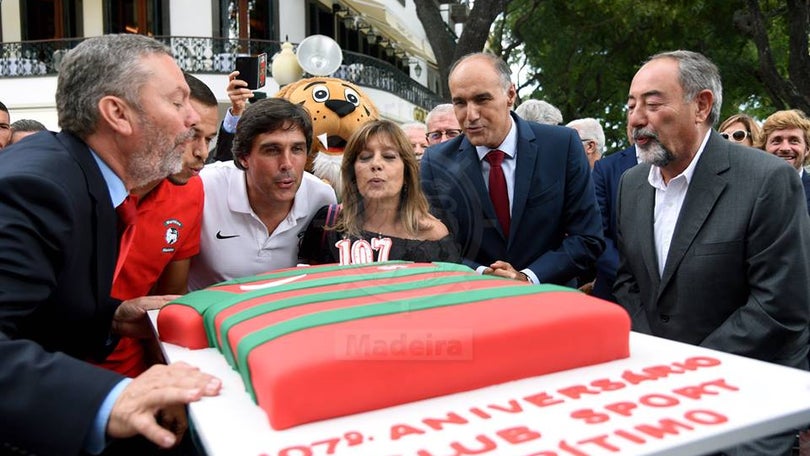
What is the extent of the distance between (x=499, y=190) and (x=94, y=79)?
1946mm

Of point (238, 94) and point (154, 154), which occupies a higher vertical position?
point (238, 94)

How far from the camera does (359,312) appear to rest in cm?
151

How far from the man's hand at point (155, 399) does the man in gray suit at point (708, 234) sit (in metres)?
1.77

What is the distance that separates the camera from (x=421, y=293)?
171 cm

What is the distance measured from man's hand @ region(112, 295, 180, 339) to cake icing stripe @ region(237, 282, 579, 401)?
786 mm

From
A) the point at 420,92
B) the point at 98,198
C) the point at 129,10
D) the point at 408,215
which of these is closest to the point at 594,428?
the point at 98,198

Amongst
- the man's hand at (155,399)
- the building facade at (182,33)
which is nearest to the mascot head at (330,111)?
the man's hand at (155,399)

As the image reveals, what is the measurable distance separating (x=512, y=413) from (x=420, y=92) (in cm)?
2582

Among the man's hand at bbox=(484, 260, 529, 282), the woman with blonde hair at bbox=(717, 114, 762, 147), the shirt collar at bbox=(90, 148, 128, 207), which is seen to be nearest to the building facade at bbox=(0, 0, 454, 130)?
the woman with blonde hair at bbox=(717, 114, 762, 147)

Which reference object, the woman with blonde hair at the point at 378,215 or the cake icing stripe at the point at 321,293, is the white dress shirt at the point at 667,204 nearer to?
the woman with blonde hair at the point at 378,215

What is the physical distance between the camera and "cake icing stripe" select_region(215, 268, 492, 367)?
1579 millimetres

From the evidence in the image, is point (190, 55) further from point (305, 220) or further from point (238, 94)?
point (305, 220)

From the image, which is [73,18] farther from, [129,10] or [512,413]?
[512,413]

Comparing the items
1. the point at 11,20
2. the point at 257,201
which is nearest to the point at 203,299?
the point at 257,201
